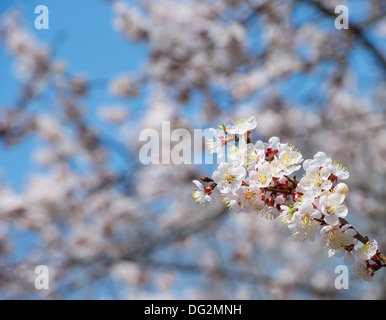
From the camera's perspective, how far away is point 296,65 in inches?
162

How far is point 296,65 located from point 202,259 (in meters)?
3.21

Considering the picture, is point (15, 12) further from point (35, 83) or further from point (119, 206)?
point (119, 206)

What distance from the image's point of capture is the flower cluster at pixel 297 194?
96 cm

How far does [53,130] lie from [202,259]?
2888 mm

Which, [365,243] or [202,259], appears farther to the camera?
[202,259]

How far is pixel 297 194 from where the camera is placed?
989 millimetres

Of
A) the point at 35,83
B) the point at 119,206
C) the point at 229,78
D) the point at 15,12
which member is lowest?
the point at 119,206

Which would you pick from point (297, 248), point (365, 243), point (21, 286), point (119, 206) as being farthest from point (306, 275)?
point (365, 243)

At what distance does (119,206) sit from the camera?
484 cm

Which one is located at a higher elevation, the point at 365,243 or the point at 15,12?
the point at 15,12

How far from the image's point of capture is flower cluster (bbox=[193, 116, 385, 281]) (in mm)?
960
